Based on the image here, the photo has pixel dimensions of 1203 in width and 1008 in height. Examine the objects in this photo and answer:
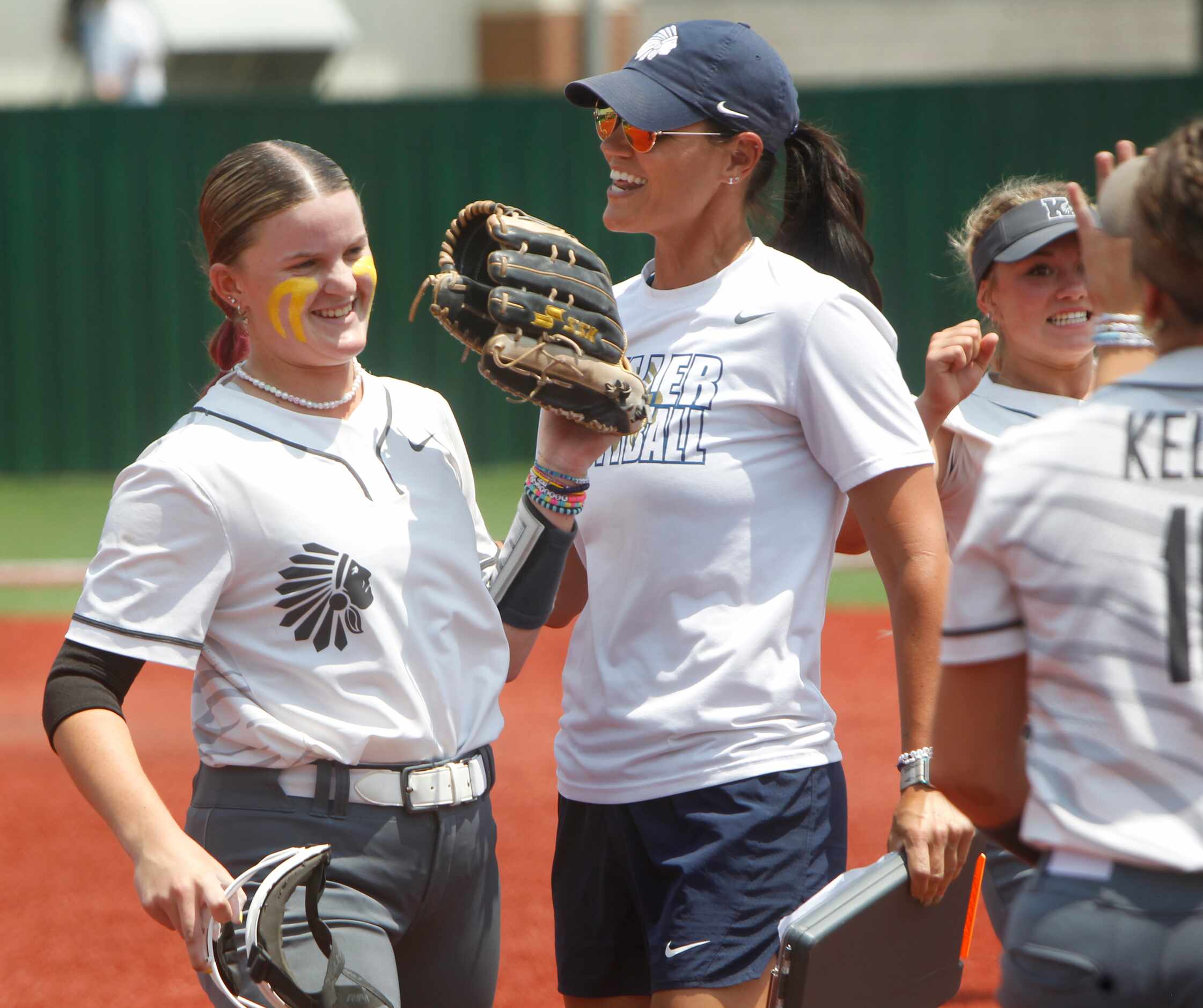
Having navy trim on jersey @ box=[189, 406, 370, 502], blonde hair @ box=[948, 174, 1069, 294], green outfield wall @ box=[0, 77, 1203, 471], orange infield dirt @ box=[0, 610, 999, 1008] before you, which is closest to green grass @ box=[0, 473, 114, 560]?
green outfield wall @ box=[0, 77, 1203, 471]

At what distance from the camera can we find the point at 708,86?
296 cm

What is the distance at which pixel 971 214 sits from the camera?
3.70m

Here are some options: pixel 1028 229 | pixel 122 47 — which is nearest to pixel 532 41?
pixel 122 47

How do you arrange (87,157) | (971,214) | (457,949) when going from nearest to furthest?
1. (457,949)
2. (971,214)
3. (87,157)

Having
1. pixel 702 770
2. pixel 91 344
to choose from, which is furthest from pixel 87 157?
pixel 702 770

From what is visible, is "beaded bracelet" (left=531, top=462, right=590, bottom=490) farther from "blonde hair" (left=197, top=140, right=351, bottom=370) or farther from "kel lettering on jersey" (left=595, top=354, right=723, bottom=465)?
"blonde hair" (left=197, top=140, right=351, bottom=370)

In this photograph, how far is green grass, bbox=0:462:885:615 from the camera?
9.90 m

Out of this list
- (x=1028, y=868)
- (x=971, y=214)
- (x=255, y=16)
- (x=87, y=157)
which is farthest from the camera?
(x=255, y=16)

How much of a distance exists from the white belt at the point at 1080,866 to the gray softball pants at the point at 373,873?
104 cm

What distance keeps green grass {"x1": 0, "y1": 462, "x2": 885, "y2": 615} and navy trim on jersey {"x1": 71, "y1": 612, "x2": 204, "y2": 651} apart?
7.24m

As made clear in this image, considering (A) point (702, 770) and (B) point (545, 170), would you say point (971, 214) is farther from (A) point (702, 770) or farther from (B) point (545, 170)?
(B) point (545, 170)

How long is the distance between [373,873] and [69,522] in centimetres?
1029

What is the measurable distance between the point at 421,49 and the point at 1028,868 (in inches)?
729

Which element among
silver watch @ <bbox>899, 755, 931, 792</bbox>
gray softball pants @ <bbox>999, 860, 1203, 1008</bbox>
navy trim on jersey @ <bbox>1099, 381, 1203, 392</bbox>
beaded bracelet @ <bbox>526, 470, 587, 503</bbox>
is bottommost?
silver watch @ <bbox>899, 755, 931, 792</bbox>
